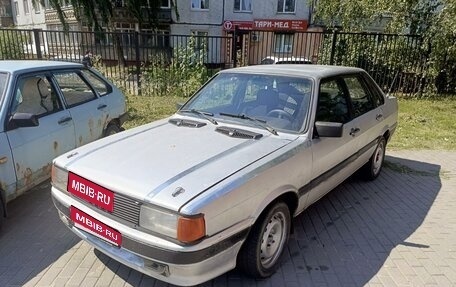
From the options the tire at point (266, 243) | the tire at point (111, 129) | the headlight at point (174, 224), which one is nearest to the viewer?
the headlight at point (174, 224)

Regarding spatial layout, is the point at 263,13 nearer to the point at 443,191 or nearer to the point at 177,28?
the point at 177,28

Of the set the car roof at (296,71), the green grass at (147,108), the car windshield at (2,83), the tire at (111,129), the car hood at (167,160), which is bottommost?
the green grass at (147,108)

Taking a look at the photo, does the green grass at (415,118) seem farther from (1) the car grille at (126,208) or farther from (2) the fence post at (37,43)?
(1) the car grille at (126,208)

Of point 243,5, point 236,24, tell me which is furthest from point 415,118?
point 243,5

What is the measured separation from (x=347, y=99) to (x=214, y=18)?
23.9m

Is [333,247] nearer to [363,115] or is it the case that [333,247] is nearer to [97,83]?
[363,115]

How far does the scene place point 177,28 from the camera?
84.9 feet

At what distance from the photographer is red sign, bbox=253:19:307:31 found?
2555 cm

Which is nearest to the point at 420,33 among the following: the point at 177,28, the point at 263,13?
the point at 263,13

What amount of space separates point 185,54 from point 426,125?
6716mm

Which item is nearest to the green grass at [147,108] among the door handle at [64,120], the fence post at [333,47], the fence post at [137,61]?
the fence post at [137,61]

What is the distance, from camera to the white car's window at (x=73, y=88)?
406 cm

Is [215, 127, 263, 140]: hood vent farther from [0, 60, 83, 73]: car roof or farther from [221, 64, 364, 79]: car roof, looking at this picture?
[0, 60, 83, 73]: car roof

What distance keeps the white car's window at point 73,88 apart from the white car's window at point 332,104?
2894mm
